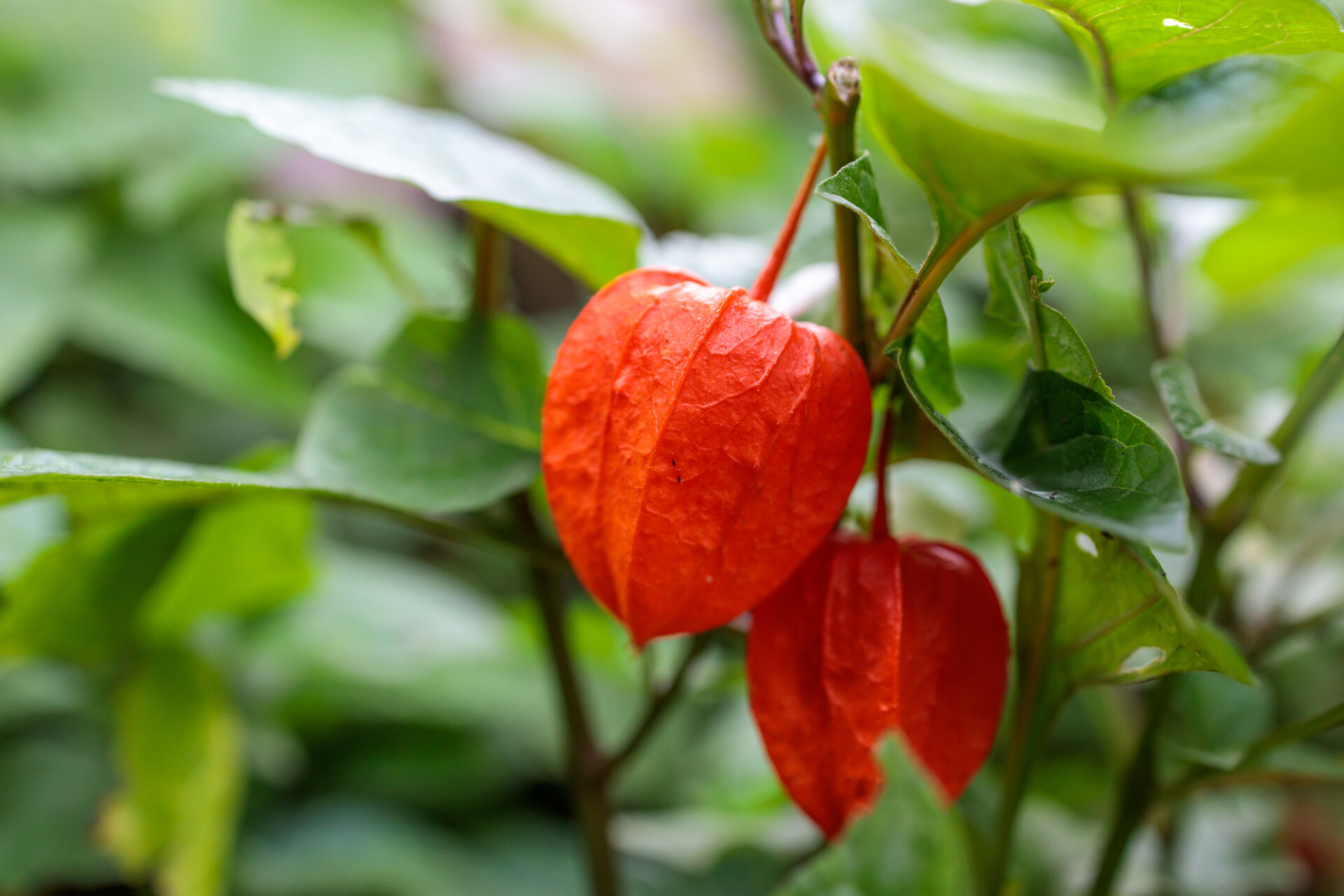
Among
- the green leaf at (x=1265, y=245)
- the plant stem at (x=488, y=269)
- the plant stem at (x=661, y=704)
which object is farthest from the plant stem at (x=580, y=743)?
the green leaf at (x=1265, y=245)

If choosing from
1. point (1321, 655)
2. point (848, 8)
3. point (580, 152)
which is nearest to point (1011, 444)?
point (848, 8)

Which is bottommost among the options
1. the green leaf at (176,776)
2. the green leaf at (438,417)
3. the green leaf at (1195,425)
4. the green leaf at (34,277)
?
the green leaf at (176,776)

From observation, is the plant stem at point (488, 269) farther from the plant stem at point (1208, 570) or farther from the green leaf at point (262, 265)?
the plant stem at point (1208, 570)

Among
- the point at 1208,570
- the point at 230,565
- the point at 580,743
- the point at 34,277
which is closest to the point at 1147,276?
the point at 1208,570

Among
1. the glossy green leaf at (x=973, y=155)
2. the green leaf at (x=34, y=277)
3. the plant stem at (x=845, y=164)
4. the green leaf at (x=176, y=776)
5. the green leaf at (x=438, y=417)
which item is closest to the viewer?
the glossy green leaf at (x=973, y=155)

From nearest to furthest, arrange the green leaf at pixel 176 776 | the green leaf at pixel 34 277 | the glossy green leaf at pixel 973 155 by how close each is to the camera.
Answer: the glossy green leaf at pixel 973 155, the green leaf at pixel 176 776, the green leaf at pixel 34 277

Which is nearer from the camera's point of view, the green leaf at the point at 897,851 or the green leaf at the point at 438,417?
the green leaf at the point at 897,851

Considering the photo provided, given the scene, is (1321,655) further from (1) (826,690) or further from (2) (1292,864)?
(1) (826,690)
